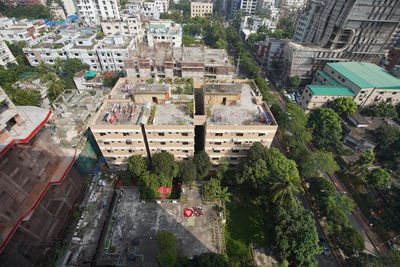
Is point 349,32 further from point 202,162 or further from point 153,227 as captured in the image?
point 153,227

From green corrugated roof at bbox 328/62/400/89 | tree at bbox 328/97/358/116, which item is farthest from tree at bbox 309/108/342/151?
green corrugated roof at bbox 328/62/400/89

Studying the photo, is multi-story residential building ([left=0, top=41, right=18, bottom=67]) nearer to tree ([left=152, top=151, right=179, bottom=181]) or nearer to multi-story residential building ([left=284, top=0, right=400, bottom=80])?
tree ([left=152, top=151, right=179, bottom=181])

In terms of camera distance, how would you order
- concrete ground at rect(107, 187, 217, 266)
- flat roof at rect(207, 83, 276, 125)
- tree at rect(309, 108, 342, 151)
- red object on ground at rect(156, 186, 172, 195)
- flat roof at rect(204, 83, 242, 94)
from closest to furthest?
concrete ground at rect(107, 187, 217, 266) → flat roof at rect(207, 83, 276, 125) → red object on ground at rect(156, 186, 172, 195) → flat roof at rect(204, 83, 242, 94) → tree at rect(309, 108, 342, 151)

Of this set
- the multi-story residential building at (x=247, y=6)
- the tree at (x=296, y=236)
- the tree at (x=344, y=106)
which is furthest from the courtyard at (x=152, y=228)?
the multi-story residential building at (x=247, y=6)

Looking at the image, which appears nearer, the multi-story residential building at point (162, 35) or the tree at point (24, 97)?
the tree at point (24, 97)

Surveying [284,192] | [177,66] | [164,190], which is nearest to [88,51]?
[177,66]

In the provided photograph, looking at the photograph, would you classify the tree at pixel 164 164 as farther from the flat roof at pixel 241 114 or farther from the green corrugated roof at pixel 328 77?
the green corrugated roof at pixel 328 77
